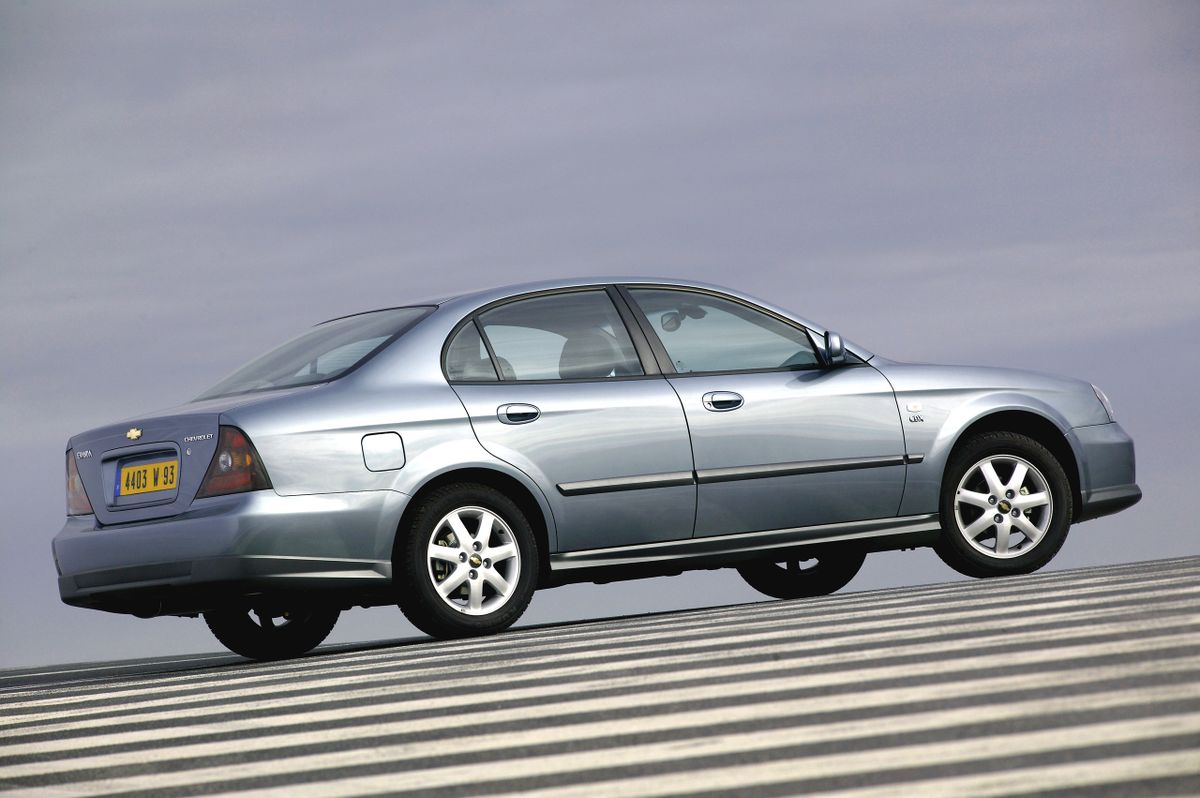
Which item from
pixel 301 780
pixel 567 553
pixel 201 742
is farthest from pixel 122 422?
pixel 301 780

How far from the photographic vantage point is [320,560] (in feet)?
25.9

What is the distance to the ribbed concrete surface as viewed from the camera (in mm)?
4355

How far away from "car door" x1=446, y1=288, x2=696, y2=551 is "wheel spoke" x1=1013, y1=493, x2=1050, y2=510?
6.95ft

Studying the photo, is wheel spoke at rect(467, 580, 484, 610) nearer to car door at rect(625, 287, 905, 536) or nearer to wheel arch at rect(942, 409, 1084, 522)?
car door at rect(625, 287, 905, 536)

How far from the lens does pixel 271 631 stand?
954 cm

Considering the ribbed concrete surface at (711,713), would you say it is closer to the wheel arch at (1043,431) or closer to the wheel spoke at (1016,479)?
the wheel spoke at (1016,479)

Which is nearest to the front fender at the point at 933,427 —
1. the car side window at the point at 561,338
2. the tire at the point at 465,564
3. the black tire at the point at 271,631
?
the car side window at the point at 561,338

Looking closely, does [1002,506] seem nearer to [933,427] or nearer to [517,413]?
[933,427]

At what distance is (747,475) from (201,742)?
3.95 metres

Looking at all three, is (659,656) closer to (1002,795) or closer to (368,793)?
(368,793)

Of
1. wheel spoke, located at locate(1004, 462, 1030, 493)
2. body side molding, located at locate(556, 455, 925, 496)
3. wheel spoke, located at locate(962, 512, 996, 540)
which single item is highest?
body side molding, located at locate(556, 455, 925, 496)

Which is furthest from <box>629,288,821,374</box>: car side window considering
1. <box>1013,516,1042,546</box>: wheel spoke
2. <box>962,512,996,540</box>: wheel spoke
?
<box>1013,516,1042,546</box>: wheel spoke

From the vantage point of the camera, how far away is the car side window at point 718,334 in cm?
914

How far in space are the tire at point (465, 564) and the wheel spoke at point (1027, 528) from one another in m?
2.99
